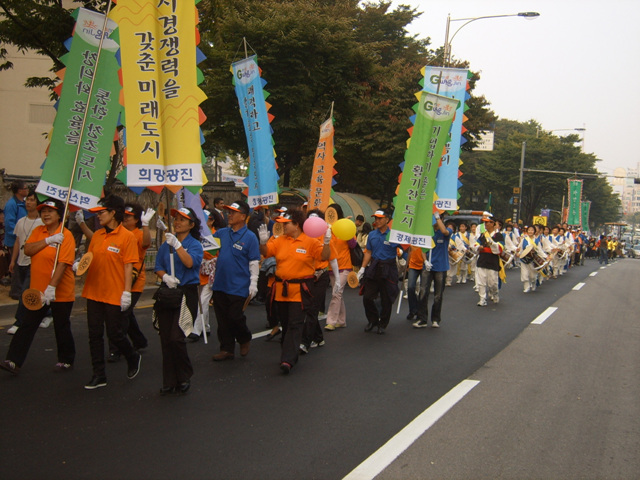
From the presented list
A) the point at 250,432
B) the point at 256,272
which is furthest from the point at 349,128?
the point at 250,432

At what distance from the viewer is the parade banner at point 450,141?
10.7 meters

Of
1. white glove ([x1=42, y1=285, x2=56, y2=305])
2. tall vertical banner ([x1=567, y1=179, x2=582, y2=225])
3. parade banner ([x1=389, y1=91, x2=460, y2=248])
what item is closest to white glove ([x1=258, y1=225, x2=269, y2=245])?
white glove ([x1=42, y1=285, x2=56, y2=305])

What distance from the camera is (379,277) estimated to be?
8969 mm

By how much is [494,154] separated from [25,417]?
2117 inches

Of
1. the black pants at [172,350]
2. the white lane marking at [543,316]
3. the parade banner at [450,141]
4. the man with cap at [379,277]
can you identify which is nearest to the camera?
the black pants at [172,350]

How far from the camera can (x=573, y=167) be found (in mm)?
53281

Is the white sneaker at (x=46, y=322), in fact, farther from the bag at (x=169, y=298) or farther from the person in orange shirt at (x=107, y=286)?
the bag at (x=169, y=298)

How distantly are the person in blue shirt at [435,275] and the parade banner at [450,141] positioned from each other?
72 cm

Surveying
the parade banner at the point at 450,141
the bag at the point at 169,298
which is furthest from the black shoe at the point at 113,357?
the parade banner at the point at 450,141

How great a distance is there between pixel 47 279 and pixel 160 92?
2.18 metres

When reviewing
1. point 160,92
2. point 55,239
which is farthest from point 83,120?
point 55,239

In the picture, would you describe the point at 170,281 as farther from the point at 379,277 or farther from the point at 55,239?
Answer: the point at 379,277

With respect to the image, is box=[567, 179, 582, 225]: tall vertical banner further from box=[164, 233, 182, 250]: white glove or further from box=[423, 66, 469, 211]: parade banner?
box=[164, 233, 182, 250]: white glove

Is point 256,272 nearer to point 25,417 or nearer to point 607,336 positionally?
point 25,417
